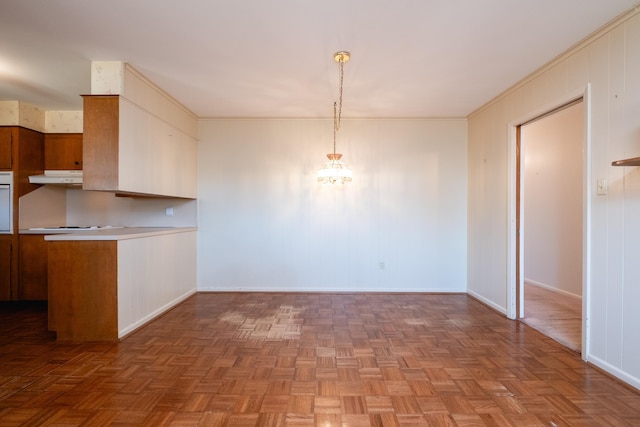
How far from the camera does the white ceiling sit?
6.77 feet

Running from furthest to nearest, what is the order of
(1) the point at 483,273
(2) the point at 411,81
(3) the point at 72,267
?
(1) the point at 483,273 → (2) the point at 411,81 → (3) the point at 72,267

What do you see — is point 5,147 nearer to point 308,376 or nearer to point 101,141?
point 101,141

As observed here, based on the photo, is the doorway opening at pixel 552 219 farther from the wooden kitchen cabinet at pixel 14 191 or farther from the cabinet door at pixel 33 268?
the wooden kitchen cabinet at pixel 14 191

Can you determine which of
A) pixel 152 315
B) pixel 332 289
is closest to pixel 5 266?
pixel 152 315

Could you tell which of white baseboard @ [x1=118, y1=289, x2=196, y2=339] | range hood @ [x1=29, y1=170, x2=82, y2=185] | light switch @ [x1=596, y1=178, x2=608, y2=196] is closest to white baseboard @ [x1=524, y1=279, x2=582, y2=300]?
light switch @ [x1=596, y1=178, x2=608, y2=196]

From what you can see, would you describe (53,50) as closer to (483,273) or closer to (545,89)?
(545,89)

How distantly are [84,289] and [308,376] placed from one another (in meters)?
2.13

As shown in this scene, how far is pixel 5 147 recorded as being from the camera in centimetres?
372

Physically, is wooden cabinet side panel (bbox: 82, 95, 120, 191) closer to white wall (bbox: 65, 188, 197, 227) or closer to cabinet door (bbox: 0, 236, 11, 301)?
white wall (bbox: 65, 188, 197, 227)

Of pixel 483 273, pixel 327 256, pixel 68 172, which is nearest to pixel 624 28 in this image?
pixel 483 273

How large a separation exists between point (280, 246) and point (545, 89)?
3.51m

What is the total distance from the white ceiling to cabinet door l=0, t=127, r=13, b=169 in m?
0.44

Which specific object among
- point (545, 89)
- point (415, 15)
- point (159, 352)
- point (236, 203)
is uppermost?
point (415, 15)

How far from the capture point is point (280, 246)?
441 cm
